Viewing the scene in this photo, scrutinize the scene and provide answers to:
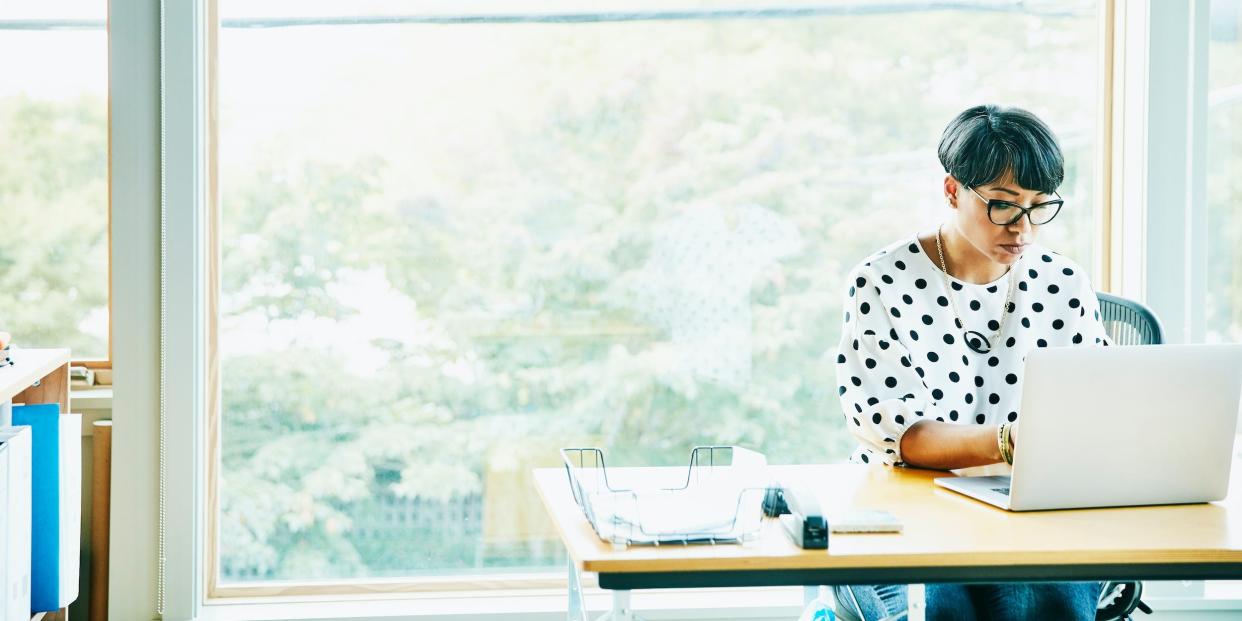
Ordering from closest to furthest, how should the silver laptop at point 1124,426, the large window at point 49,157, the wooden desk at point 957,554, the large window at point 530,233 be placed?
the wooden desk at point 957,554
the silver laptop at point 1124,426
the large window at point 49,157
the large window at point 530,233

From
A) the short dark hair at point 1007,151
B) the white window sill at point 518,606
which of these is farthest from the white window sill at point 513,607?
the short dark hair at point 1007,151

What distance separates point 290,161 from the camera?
252 cm

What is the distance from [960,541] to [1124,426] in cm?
30

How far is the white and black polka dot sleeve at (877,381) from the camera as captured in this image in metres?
1.68

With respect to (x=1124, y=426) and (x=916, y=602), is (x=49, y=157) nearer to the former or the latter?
(x=916, y=602)

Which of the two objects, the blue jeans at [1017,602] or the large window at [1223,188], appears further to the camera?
the large window at [1223,188]

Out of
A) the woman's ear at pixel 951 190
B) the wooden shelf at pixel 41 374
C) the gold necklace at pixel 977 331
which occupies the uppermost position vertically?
the woman's ear at pixel 951 190

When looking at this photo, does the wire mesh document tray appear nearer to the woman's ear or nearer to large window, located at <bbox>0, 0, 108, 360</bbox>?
the woman's ear

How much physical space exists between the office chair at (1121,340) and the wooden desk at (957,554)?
0.28m

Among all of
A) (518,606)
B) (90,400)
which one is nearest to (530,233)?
(518,606)

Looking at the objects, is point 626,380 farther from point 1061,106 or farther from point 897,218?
point 1061,106

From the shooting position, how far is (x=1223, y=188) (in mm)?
2711

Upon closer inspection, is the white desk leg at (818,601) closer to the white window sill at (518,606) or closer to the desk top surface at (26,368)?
the white window sill at (518,606)

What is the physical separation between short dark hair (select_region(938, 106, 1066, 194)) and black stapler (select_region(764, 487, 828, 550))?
74 centimetres
